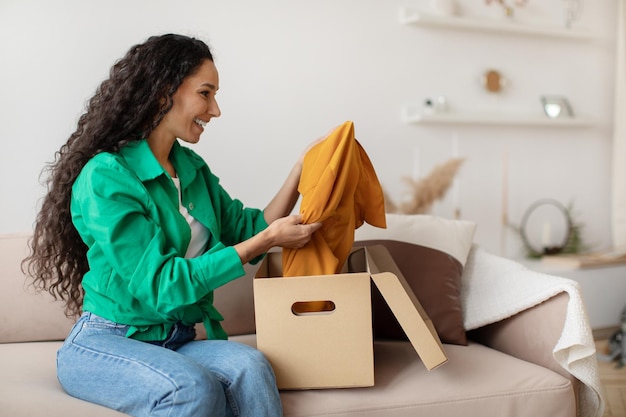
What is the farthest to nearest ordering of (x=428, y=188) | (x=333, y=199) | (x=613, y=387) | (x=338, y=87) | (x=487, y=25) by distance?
(x=487, y=25), (x=428, y=188), (x=338, y=87), (x=613, y=387), (x=333, y=199)

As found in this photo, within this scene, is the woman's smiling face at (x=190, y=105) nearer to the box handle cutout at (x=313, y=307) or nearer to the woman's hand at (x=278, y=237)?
the woman's hand at (x=278, y=237)

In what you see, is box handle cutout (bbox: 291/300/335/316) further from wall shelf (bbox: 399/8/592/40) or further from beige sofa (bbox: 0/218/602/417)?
wall shelf (bbox: 399/8/592/40)

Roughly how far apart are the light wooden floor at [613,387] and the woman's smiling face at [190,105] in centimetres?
186

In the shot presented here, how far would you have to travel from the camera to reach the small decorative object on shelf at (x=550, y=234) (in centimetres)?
375

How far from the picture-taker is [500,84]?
364 cm

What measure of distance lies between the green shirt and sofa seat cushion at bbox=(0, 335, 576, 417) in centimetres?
24

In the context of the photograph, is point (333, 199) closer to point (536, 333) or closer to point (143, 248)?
point (143, 248)

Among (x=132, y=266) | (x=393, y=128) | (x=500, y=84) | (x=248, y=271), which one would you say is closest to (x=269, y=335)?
(x=132, y=266)

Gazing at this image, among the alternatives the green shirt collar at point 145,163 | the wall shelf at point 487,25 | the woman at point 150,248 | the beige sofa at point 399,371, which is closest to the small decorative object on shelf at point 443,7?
the wall shelf at point 487,25

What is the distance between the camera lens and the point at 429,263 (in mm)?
2230

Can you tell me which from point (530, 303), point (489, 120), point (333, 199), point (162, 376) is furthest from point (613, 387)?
point (162, 376)

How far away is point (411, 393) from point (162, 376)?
629 mm

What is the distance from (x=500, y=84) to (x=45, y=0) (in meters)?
2.26

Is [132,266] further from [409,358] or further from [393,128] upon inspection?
[393,128]
